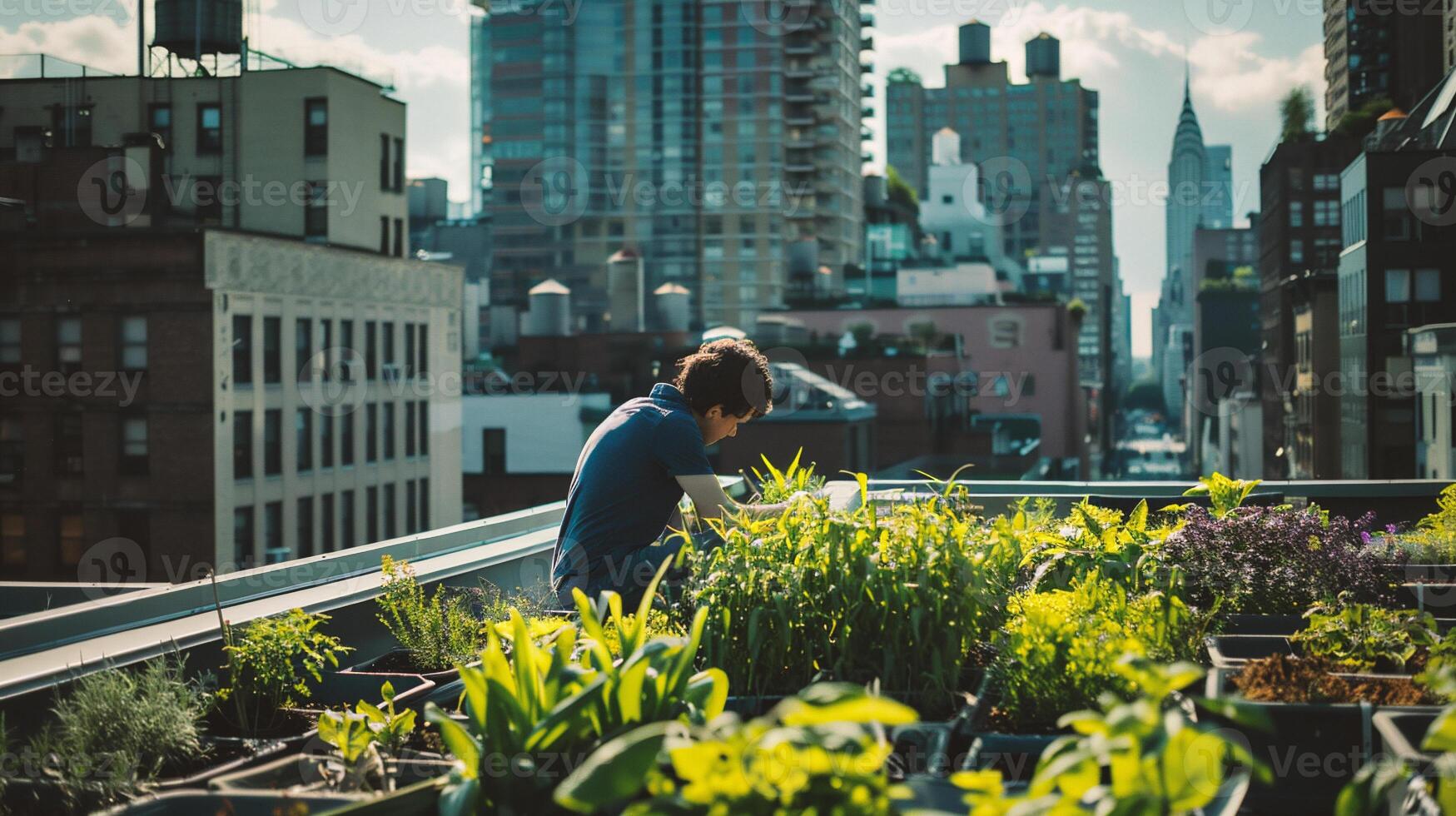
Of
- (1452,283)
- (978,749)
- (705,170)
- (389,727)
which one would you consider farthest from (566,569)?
(705,170)

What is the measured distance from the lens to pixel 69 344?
37.9 m

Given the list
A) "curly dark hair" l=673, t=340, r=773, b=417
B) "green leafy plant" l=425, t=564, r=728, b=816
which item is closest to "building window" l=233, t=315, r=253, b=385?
"curly dark hair" l=673, t=340, r=773, b=417

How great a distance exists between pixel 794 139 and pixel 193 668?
95.3 metres

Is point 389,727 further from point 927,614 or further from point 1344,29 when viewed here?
point 1344,29

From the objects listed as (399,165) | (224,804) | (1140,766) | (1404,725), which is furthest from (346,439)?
(1140,766)

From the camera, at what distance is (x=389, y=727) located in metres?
2.51

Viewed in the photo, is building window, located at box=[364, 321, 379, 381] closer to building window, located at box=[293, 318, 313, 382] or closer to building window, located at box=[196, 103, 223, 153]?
building window, located at box=[293, 318, 313, 382]

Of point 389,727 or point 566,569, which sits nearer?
point 389,727

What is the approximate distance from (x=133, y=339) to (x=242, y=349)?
2960 millimetres

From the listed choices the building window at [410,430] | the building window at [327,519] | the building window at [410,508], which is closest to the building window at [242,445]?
the building window at [327,519]

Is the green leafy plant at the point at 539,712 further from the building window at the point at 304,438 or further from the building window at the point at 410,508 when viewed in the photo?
the building window at the point at 410,508

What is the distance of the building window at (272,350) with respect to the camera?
40.4m

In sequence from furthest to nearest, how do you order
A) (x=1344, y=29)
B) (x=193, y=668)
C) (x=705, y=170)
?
(x=705, y=170), (x=1344, y=29), (x=193, y=668)

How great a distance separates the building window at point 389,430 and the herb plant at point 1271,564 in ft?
148
